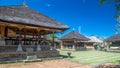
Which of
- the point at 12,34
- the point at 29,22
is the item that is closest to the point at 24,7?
the point at 12,34

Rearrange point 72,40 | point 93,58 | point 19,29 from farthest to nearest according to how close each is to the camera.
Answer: point 72,40 → point 93,58 → point 19,29

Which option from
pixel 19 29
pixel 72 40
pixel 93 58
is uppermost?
pixel 19 29

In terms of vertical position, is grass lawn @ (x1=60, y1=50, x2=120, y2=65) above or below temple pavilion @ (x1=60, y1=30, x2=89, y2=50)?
below

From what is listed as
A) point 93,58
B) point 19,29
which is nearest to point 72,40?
point 93,58

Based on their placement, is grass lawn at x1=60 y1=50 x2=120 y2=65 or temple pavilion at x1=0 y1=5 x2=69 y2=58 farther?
grass lawn at x1=60 y1=50 x2=120 y2=65

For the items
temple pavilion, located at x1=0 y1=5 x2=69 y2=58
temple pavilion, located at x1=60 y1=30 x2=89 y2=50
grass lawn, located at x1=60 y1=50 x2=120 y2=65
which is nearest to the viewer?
temple pavilion, located at x1=0 y1=5 x2=69 y2=58

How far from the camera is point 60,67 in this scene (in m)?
12.8

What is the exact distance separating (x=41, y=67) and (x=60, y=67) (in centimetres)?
155

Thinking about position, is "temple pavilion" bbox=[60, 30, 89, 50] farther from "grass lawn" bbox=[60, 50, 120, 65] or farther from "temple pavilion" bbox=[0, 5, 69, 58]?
"temple pavilion" bbox=[0, 5, 69, 58]

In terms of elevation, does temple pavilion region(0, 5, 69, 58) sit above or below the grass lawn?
above

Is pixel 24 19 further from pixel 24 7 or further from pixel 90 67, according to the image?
pixel 90 67

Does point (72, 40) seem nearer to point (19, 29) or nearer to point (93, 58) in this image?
point (93, 58)

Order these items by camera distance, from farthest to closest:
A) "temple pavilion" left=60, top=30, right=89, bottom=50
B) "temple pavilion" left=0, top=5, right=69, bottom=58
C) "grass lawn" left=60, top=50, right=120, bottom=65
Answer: "temple pavilion" left=60, top=30, right=89, bottom=50, "grass lawn" left=60, top=50, right=120, bottom=65, "temple pavilion" left=0, top=5, right=69, bottom=58

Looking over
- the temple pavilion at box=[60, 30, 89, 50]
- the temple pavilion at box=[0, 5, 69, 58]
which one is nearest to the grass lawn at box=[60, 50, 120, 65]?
the temple pavilion at box=[0, 5, 69, 58]
